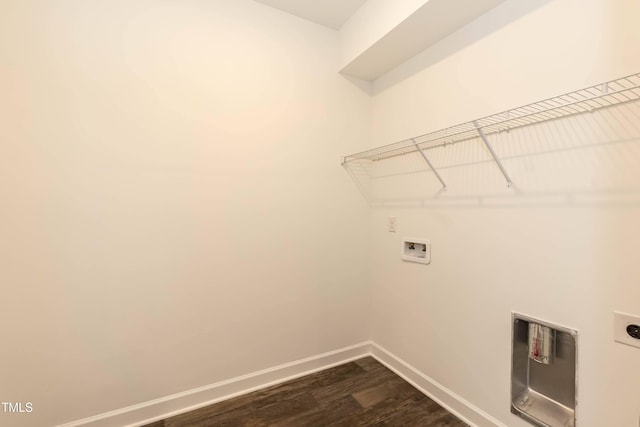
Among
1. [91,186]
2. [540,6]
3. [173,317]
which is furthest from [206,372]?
[540,6]

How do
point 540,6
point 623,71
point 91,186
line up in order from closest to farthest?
1. point 623,71
2. point 540,6
3. point 91,186

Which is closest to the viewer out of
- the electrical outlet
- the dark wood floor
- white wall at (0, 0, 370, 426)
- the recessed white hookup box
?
the electrical outlet

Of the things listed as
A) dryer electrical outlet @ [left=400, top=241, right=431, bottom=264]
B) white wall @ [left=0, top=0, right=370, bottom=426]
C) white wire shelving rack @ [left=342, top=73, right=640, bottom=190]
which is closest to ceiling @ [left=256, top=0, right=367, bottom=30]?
white wall @ [left=0, top=0, right=370, bottom=426]

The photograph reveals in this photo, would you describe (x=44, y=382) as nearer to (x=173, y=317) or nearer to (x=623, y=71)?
(x=173, y=317)

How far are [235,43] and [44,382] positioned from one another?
220 centimetres

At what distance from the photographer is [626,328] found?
1.08 meters

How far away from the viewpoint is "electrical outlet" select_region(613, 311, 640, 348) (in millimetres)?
1049

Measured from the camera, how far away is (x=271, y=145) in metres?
1.96

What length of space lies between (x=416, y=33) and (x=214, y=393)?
2604 millimetres

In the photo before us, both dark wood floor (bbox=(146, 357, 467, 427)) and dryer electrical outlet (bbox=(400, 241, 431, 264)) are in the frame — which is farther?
dryer electrical outlet (bbox=(400, 241, 431, 264))

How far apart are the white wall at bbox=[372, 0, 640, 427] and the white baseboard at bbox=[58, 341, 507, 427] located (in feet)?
0.21

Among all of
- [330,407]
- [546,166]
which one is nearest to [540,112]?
[546,166]

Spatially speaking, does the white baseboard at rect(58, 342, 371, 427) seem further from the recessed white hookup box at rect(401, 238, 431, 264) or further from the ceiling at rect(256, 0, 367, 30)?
the ceiling at rect(256, 0, 367, 30)

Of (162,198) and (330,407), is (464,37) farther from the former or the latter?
(330,407)
